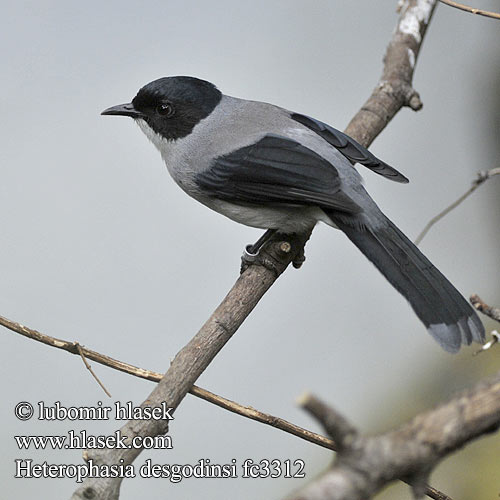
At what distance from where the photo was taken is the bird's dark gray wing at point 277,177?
7.71 feet

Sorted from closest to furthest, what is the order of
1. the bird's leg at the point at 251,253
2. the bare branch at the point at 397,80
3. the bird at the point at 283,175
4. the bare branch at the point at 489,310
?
the bare branch at the point at 489,310
the bird at the point at 283,175
the bird's leg at the point at 251,253
the bare branch at the point at 397,80

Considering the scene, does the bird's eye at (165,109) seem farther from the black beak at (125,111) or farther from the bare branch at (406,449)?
the bare branch at (406,449)

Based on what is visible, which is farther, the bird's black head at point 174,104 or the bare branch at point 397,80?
the bare branch at point 397,80

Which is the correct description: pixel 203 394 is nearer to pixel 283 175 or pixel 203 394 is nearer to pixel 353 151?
pixel 283 175

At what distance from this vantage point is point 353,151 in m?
2.68

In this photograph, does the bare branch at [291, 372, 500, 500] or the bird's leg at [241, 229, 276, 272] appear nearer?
the bare branch at [291, 372, 500, 500]

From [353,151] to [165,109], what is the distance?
2.43 ft

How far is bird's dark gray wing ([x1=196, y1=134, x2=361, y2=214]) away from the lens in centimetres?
235

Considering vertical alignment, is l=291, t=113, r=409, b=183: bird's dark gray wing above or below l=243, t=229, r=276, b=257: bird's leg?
above

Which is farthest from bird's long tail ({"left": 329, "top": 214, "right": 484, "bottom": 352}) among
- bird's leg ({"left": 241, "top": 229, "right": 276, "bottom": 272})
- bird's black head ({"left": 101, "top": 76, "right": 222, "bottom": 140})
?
bird's black head ({"left": 101, "top": 76, "right": 222, "bottom": 140})

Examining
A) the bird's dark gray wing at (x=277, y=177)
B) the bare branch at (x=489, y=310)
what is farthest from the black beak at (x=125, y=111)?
the bare branch at (x=489, y=310)

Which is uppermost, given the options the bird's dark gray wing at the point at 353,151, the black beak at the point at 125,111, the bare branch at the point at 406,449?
the black beak at the point at 125,111

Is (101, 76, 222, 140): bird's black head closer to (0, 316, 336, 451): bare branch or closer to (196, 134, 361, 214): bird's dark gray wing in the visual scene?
(196, 134, 361, 214): bird's dark gray wing

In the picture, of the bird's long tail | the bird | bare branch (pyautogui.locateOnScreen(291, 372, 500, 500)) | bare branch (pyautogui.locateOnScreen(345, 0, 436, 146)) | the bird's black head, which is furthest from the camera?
bare branch (pyautogui.locateOnScreen(345, 0, 436, 146))
